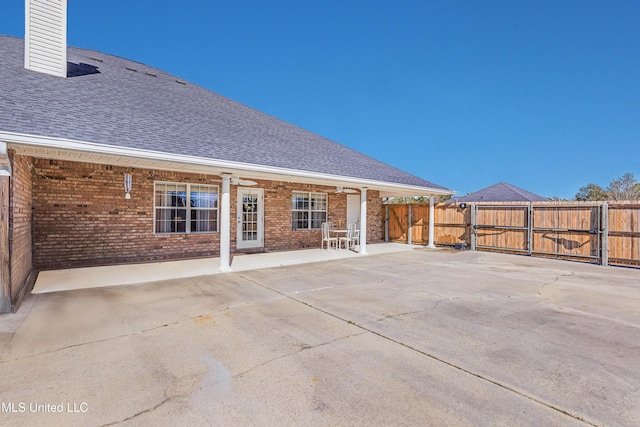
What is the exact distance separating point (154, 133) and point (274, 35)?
21024 mm

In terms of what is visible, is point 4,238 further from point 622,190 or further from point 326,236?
point 622,190

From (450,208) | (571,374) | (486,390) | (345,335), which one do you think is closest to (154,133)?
(345,335)

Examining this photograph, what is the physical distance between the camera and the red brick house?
5512mm

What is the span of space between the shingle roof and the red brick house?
0.15 feet

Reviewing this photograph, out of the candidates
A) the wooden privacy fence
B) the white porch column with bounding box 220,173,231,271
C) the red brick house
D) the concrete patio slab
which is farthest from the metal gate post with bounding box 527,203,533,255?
the white porch column with bounding box 220,173,231,271

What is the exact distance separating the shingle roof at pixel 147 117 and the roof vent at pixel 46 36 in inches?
13.9

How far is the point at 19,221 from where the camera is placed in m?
5.43

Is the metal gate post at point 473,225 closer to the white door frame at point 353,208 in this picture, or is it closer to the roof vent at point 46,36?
the white door frame at point 353,208

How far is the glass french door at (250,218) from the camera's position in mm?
10836

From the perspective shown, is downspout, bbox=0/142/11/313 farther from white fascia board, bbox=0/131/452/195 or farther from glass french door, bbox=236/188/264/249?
glass french door, bbox=236/188/264/249

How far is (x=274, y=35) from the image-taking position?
24.1 meters

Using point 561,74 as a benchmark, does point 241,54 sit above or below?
above

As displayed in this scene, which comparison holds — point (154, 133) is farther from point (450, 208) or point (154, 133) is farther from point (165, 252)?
point (450, 208)

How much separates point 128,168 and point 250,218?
404cm
